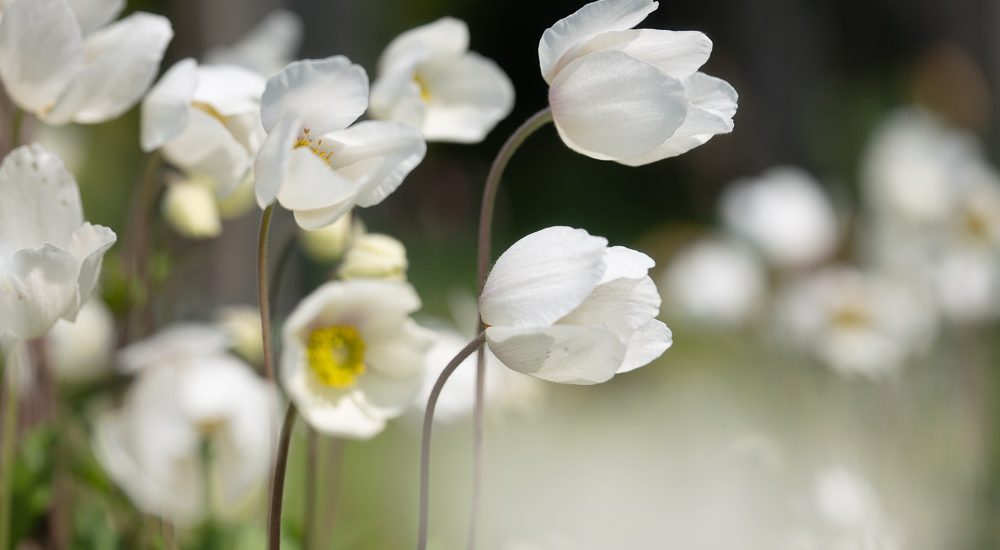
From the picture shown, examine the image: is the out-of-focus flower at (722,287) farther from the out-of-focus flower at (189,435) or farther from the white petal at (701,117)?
the white petal at (701,117)

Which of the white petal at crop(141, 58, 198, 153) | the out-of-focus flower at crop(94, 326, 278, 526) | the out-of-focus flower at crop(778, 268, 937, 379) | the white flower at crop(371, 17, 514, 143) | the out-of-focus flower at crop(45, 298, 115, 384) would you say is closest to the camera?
the white petal at crop(141, 58, 198, 153)

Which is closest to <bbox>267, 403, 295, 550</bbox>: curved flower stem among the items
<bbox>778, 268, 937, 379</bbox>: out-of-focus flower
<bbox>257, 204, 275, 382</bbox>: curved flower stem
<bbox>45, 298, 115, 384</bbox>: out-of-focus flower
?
<bbox>257, 204, 275, 382</bbox>: curved flower stem

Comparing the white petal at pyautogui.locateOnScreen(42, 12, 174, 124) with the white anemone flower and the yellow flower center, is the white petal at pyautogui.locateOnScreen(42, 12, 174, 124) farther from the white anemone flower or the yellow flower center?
the yellow flower center

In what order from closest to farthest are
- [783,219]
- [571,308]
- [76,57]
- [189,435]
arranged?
[571,308] < [76,57] < [189,435] < [783,219]

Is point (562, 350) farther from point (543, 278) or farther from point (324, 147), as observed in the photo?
point (324, 147)

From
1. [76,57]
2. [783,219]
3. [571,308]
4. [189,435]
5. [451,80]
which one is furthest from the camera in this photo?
[783,219]

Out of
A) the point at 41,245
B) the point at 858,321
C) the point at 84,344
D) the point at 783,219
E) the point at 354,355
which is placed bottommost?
the point at 858,321

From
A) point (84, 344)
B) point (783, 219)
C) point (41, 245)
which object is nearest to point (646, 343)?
point (41, 245)
